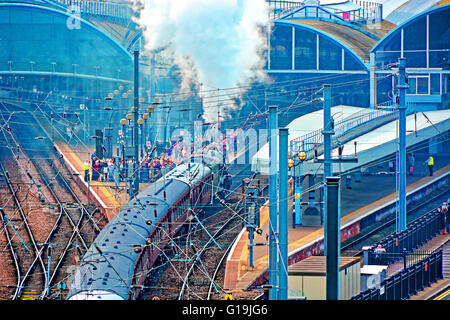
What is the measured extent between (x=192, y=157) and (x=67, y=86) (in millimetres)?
14522

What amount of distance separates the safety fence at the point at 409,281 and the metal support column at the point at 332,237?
285 centimetres

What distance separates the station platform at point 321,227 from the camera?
17.9 metres

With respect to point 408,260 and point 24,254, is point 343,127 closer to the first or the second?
point 408,260

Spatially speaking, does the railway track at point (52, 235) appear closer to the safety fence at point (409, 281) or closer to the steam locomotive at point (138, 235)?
the steam locomotive at point (138, 235)

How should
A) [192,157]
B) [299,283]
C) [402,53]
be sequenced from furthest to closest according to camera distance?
[402,53] < [192,157] < [299,283]

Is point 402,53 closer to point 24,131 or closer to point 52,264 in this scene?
point 24,131

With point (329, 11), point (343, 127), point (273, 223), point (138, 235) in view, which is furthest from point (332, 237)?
point (329, 11)

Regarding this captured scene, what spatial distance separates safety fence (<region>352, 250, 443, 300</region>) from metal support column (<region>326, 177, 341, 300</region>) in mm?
2852

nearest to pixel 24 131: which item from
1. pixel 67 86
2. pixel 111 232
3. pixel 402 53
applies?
pixel 67 86

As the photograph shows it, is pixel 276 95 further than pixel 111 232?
Yes

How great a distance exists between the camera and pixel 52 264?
18.5 meters

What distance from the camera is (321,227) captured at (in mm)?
21969

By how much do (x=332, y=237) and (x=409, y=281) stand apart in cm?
556
